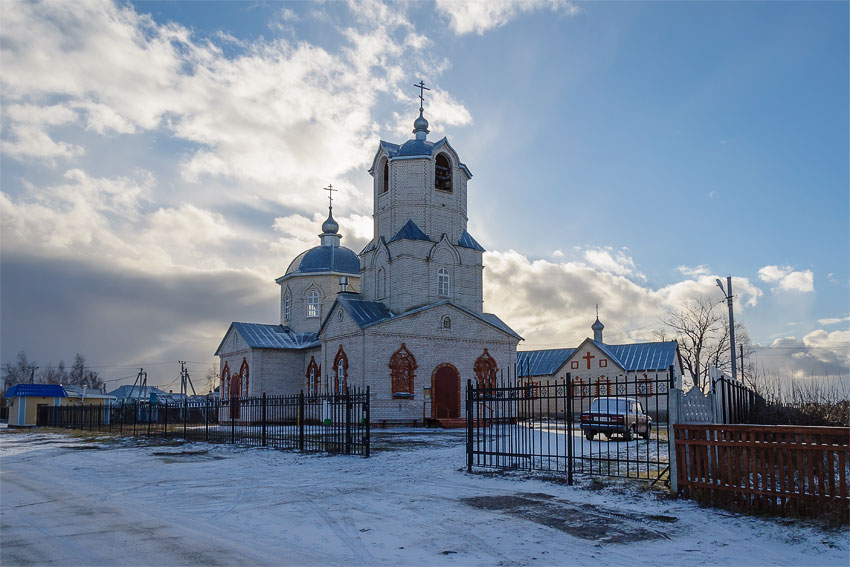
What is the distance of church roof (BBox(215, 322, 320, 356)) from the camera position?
37.2 m

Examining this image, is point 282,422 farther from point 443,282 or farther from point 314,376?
point 314,376

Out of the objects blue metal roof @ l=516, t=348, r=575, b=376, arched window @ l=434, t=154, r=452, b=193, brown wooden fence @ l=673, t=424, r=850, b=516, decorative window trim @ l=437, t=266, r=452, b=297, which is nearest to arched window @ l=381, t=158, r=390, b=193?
arched window @ l=434, t=154, r=452, b=193

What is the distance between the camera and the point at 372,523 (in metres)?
8.55

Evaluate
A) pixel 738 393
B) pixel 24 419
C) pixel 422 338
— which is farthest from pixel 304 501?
pixel 24 419

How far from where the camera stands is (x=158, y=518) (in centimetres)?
893

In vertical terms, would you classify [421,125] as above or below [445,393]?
above

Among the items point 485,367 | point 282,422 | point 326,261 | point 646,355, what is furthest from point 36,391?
point 646,355

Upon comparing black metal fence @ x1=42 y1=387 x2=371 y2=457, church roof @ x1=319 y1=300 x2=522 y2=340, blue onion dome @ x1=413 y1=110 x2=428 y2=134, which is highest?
blue onion dome @ x1=413 y1=110 x2=428 y2=134

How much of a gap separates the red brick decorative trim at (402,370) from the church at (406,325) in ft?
0.14

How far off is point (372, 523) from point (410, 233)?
975 inches

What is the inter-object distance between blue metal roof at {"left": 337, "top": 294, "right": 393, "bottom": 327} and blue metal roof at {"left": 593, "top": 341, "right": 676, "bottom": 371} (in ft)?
72.3

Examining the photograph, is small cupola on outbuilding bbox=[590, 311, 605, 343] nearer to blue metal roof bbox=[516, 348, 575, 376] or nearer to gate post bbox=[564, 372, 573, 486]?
blue metal roof bbox=[516, 348, 575, 376]

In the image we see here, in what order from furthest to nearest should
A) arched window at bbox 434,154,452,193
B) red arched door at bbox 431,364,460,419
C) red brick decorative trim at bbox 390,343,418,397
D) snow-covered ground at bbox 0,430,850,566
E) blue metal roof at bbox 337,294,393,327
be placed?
arched window at bbox 434,154,452,193
red arched door at bbox 431,364,460,419
blue metal roof at bbox 337,294,393,327
red brick decorative trim at bbox 390,343,418,397
snow-covered ground at bbox 0,430,850,566

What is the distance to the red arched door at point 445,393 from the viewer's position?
103 feet
